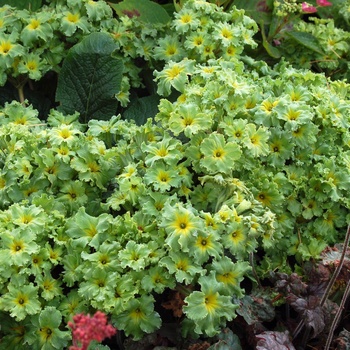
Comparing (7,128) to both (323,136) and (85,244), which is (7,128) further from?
Answer: (323,136)

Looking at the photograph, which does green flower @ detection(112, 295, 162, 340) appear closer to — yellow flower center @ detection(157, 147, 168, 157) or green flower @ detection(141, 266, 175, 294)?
green flower @ detection(141, 266, 175, 294)

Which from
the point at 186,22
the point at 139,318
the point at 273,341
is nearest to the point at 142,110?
the point at 186,22

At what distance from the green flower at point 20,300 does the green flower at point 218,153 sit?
509 millimetres

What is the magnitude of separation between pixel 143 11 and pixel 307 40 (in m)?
0.61

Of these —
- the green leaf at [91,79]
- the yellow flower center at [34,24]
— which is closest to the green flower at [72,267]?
the green leaf at [91,79]

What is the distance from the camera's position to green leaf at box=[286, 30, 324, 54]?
7.70ft

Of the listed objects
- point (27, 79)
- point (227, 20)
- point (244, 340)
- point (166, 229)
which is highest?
point (227, 20)

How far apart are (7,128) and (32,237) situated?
16.4 inches

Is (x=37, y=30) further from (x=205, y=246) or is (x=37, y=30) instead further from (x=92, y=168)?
(x=205, y=246)

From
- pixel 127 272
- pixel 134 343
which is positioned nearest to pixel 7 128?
pixel 127 272

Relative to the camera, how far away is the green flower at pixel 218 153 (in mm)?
1578

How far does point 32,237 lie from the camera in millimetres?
1478

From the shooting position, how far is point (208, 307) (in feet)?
4.79

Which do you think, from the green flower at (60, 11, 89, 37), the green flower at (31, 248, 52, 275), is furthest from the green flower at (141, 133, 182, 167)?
the green flower at (60, 11, 89, 37)
